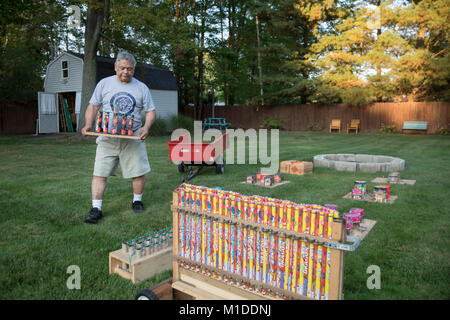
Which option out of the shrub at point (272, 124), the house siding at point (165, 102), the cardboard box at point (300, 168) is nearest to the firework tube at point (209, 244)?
the cardboard box at point (300, 168)

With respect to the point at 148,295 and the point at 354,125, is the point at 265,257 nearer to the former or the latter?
the point at 148,295

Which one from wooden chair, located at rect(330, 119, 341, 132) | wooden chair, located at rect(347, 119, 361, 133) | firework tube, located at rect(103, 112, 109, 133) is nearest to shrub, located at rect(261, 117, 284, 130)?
wooden chair, located at rect(330, 119, 341, 132)

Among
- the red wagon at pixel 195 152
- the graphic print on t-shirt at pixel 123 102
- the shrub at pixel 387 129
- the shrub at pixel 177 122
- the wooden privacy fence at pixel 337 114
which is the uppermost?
the wooden privacy fence at pixel 337 114

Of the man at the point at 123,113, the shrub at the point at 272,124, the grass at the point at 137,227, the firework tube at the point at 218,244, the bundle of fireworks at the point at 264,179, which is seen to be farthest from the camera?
the shrub at the point at 272,124

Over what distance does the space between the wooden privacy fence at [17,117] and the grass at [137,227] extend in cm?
1621

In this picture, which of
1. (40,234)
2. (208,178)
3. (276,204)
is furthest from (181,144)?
(276,204)

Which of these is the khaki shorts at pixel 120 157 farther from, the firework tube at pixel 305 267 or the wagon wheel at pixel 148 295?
the firework tube at pixel 305 267

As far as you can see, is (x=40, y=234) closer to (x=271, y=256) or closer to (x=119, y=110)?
(x=119, y=110)

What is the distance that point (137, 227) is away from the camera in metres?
4.02

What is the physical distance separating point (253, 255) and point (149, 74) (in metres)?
22.4

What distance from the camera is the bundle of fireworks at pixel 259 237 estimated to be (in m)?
2.11

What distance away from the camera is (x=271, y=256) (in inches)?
89.4

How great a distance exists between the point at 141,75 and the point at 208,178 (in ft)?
57.6

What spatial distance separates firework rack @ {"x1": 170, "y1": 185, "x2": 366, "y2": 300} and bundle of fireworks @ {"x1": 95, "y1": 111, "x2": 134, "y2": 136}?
1.72 m
